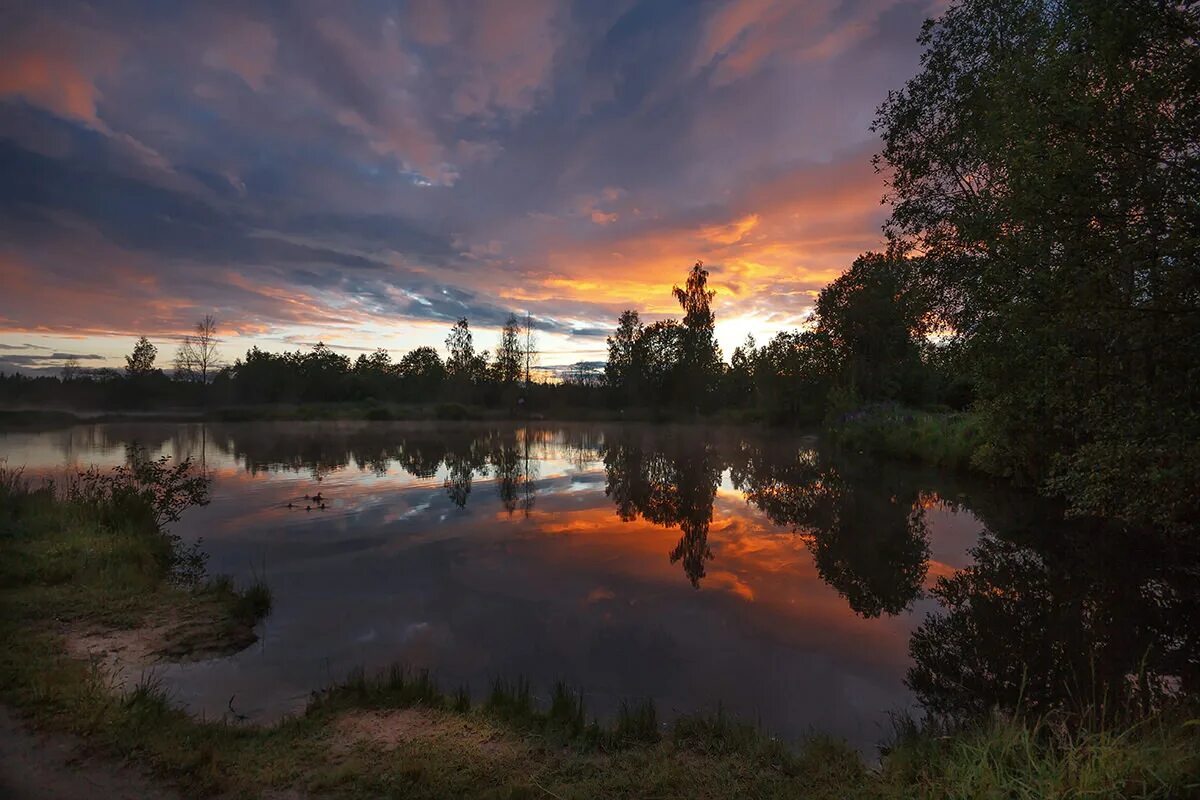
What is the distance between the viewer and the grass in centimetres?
2416

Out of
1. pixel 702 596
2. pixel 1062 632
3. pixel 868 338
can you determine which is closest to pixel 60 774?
pixel 702 596

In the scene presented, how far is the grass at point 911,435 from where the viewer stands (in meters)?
24.2

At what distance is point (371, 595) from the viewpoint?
31.0ft

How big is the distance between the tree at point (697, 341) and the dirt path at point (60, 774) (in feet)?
239

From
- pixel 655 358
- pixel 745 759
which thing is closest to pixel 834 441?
pixel 745 759

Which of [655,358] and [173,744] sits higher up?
[655,358]

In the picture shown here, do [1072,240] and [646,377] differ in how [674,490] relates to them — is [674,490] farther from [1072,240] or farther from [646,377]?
[646,377]

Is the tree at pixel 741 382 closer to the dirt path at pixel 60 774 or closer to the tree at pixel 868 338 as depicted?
the tree at pixel 868 338

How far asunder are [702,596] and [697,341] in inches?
2751

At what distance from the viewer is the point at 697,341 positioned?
7744 centimetres

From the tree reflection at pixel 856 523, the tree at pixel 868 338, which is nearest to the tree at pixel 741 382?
the tree at pixel 868 338

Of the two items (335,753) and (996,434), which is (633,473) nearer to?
(996,434)

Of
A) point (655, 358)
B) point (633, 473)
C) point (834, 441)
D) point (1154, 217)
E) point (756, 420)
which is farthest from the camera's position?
point (655, 358)

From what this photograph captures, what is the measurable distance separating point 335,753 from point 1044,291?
11.0 meters
